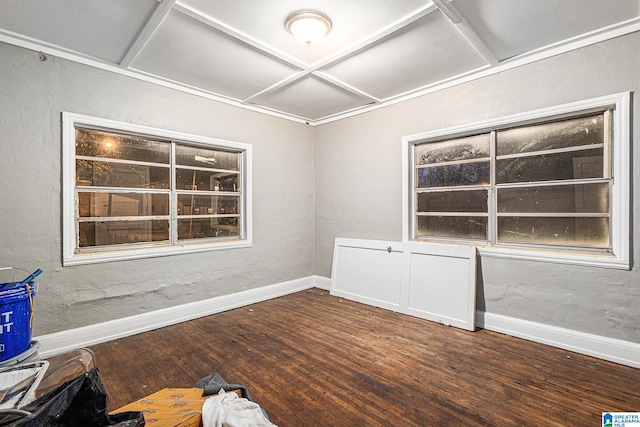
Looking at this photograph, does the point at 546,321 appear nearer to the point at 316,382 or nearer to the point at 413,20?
the point at 316,382

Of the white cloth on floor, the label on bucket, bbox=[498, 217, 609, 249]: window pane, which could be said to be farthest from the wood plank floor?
bbox=[498, 217, 609, 249]: window pane

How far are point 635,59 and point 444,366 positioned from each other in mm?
2933

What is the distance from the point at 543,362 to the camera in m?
2.51

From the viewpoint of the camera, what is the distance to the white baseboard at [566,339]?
2.48 m

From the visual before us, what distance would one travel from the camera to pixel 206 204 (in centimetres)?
397

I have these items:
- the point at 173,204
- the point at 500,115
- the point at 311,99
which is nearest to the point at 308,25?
the point at 311,99

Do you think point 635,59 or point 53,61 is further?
point 53,61

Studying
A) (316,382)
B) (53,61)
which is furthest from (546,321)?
(53,61)

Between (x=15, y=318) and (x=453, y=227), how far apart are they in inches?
160

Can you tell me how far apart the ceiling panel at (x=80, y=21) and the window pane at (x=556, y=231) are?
3759 millimetres

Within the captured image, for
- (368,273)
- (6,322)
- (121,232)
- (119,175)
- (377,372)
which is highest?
(119,175)

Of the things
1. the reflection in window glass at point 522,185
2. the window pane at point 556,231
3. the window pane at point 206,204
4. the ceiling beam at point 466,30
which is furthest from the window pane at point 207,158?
the window pane at point 556,231

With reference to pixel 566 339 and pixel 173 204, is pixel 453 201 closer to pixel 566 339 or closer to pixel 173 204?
pixel 566 339

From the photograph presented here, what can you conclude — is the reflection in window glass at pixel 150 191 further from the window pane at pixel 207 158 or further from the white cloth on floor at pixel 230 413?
the white cloth on floor at pixel 230 413
